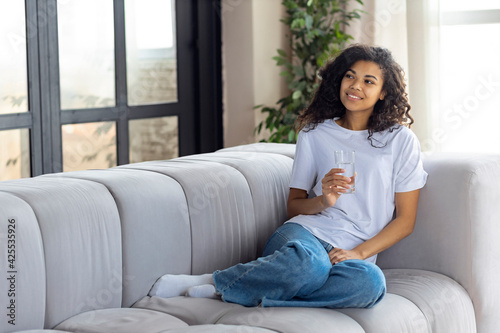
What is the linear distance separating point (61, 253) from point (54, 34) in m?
1.55

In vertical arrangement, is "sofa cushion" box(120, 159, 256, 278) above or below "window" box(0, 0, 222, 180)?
below

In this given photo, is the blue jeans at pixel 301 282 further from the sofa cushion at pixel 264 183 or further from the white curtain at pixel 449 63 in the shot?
the white curtain at pixel 449 63

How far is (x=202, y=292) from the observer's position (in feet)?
6.34

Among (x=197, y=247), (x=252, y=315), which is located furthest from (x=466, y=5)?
(x=252, y=315)

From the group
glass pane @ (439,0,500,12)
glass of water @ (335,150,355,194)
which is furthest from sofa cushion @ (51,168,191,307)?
glass pane @ (439,0,500,12)

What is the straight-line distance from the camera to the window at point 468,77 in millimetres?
3477

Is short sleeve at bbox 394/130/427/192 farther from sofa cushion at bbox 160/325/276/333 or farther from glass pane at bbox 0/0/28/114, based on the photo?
glass pane at bbox 0/0/28/114

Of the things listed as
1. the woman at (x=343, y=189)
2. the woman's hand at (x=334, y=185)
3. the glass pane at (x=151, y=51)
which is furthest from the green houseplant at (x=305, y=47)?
the woman's hand at (x=334, y=185)

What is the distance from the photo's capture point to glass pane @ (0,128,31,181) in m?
2.90

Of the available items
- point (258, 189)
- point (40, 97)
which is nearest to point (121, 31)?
point (40, 97)

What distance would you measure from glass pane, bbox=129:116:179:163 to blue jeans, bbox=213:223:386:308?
172 cm

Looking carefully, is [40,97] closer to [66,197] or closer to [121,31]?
[121,31]

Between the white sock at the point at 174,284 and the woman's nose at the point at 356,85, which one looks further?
the woman's nose at the point at 356,85

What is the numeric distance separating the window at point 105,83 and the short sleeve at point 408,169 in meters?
1.58
